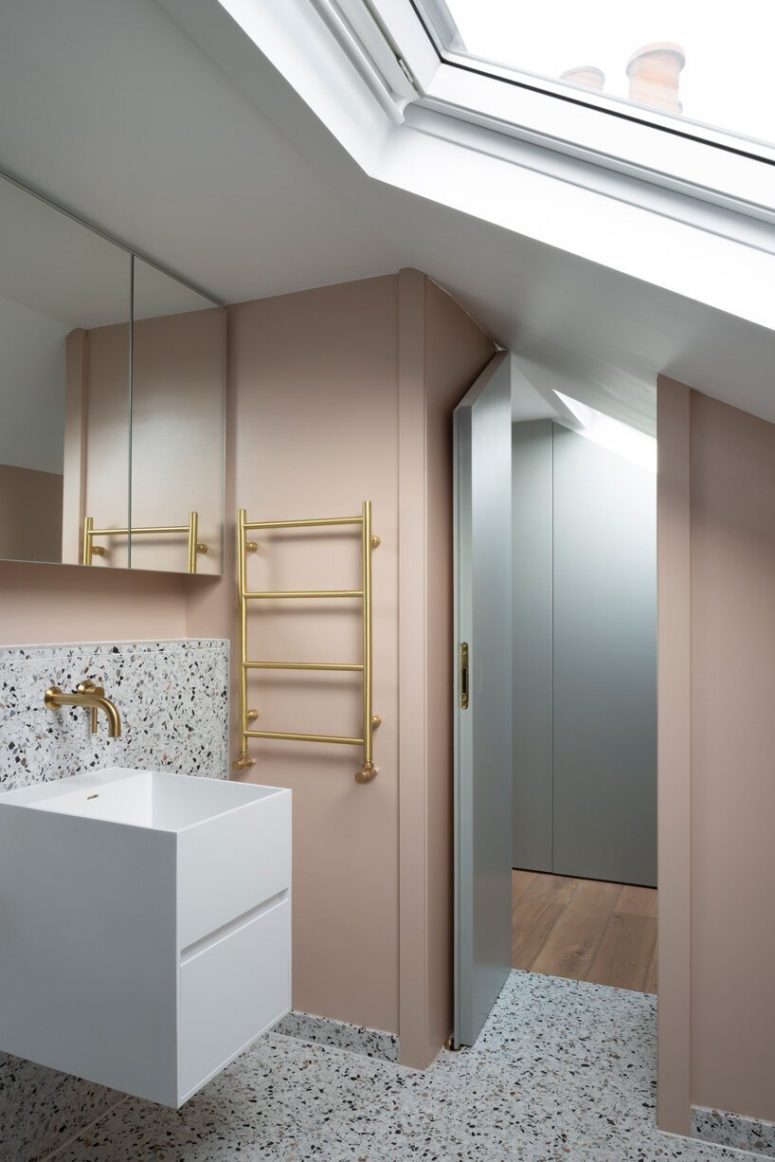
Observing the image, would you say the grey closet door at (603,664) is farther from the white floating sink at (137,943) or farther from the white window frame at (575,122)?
the white window frame at (575,122)

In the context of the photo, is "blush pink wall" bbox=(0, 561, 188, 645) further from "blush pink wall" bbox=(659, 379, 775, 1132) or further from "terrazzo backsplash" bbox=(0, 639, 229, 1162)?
"blush pink wall" bbox=(659, 379, 775, 1132)

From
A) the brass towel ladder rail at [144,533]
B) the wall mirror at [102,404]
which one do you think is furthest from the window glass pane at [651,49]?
the brass towel ladder rail at [144,533]

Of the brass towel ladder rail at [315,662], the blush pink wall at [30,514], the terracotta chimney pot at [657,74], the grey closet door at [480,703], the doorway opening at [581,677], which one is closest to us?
the terracotta chimney pot at [657,74]

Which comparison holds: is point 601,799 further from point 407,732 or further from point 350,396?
point 350,396

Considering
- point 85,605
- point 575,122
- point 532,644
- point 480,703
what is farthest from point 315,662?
point 532,644

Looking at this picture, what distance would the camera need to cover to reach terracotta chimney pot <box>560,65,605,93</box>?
1.38m

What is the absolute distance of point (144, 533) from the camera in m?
2.29

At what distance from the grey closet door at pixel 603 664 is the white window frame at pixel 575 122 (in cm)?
264

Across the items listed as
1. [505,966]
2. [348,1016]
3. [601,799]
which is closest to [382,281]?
[348,1016]

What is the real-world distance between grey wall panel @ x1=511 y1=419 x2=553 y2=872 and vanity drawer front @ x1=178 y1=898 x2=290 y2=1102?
8.10ft

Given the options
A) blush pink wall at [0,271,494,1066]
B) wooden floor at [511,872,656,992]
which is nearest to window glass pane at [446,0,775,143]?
blush pink wall at [0,271,494,1066]

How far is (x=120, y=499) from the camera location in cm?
221

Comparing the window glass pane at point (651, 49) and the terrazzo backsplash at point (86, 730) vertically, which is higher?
the window glass pane at point (651, 49)

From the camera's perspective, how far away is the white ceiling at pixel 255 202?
144 cm
